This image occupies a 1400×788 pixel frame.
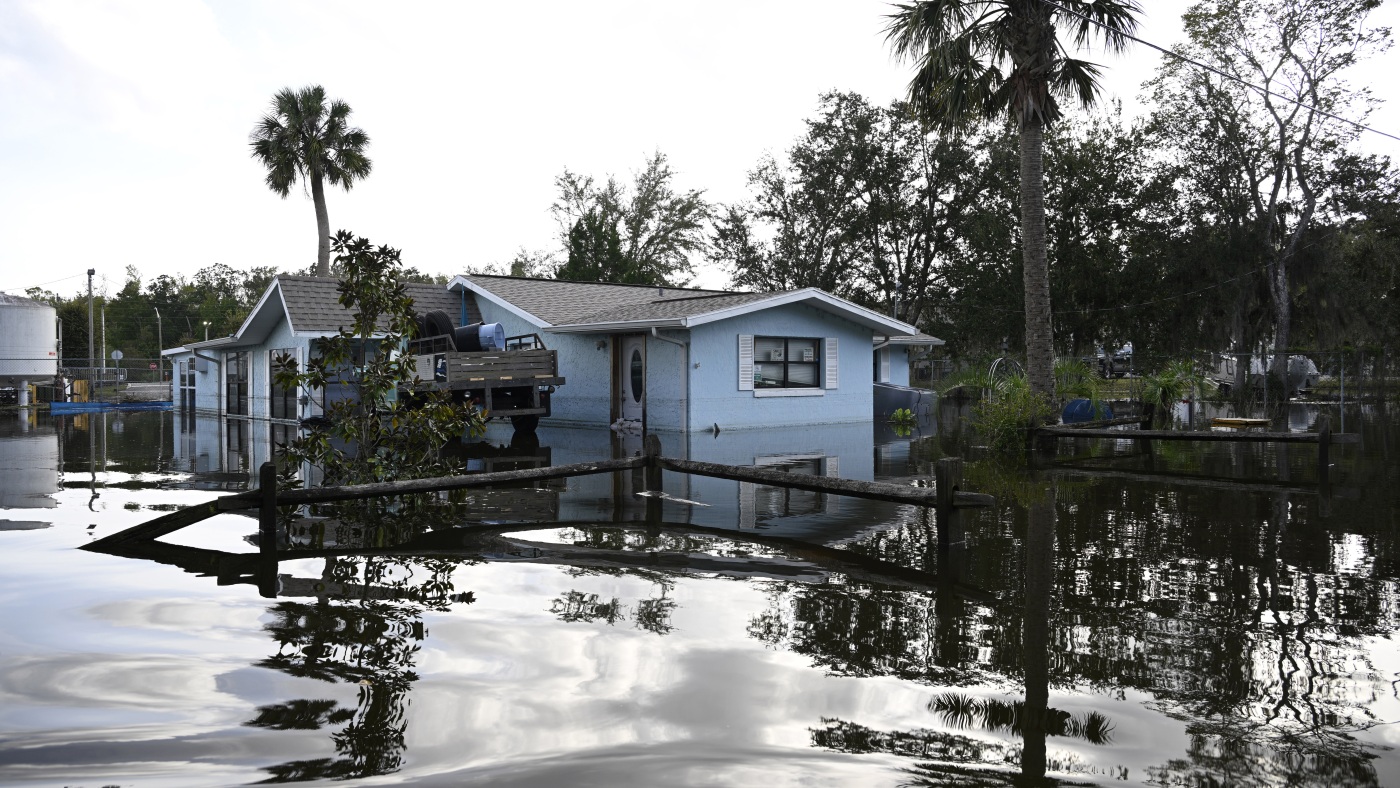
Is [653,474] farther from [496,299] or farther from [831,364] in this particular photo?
[496,299]

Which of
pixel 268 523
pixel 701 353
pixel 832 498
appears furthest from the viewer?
pixel 701 353

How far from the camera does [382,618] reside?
20.6 ft

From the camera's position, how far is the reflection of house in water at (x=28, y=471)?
11406 millimetres

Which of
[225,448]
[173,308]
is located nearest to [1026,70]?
[225,448]

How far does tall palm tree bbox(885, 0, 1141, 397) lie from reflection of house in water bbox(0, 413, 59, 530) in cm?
1392

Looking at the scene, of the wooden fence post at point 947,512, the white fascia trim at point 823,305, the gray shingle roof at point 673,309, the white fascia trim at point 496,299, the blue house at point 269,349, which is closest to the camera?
the wooden fence post at point 947,512

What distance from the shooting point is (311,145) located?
123 feet

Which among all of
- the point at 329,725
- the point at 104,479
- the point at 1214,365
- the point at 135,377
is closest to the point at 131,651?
the point at 329,725

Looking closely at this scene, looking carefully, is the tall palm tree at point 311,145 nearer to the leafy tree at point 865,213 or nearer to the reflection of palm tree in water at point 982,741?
the leafy tree at point 865,213

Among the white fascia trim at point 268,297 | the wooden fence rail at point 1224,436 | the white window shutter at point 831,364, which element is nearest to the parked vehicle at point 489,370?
the white fascia trim at point 268,297

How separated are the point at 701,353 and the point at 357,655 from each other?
16751 mm

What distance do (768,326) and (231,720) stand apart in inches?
767

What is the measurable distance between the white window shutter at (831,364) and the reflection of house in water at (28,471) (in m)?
15.9

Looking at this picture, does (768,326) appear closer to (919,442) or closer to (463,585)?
(919,442)
